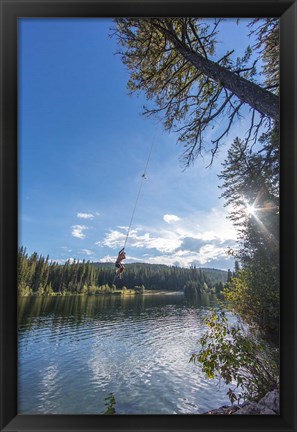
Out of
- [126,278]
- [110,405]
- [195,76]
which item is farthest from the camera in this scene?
[126,278]

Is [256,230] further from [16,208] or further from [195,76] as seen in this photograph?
[16,208]

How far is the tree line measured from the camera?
176 cm

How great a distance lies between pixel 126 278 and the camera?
1.87 metres

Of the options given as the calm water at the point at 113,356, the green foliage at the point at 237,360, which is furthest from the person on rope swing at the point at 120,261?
the green foliage at the point at 237,360

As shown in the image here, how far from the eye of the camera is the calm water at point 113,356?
144 cm

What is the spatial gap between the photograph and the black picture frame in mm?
191

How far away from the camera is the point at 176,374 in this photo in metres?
1.61

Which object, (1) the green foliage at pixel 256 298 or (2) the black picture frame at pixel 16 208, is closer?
(2) the black picture frame at pixel 16 208

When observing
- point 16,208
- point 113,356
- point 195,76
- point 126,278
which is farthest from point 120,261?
point 195,76

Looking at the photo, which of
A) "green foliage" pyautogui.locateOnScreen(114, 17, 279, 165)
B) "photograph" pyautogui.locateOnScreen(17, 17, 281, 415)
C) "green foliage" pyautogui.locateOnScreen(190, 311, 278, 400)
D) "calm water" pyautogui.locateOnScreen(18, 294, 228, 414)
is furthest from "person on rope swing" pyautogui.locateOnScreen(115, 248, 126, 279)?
"green foliage" pyautogui.locateOnScreen(114, 17, 279, 165)

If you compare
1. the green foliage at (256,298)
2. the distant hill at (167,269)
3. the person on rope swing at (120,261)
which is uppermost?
the person on rope swing at (120,261)

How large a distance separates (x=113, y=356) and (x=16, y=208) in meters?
1.18

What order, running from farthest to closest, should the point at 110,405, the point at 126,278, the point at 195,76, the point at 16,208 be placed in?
1. the point at 126,278
2. the point at 195,76
3. the point at 110,405
4. the point at 16,208

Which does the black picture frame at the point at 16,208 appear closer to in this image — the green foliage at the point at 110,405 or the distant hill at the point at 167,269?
the green foliage at the point at 110,405
